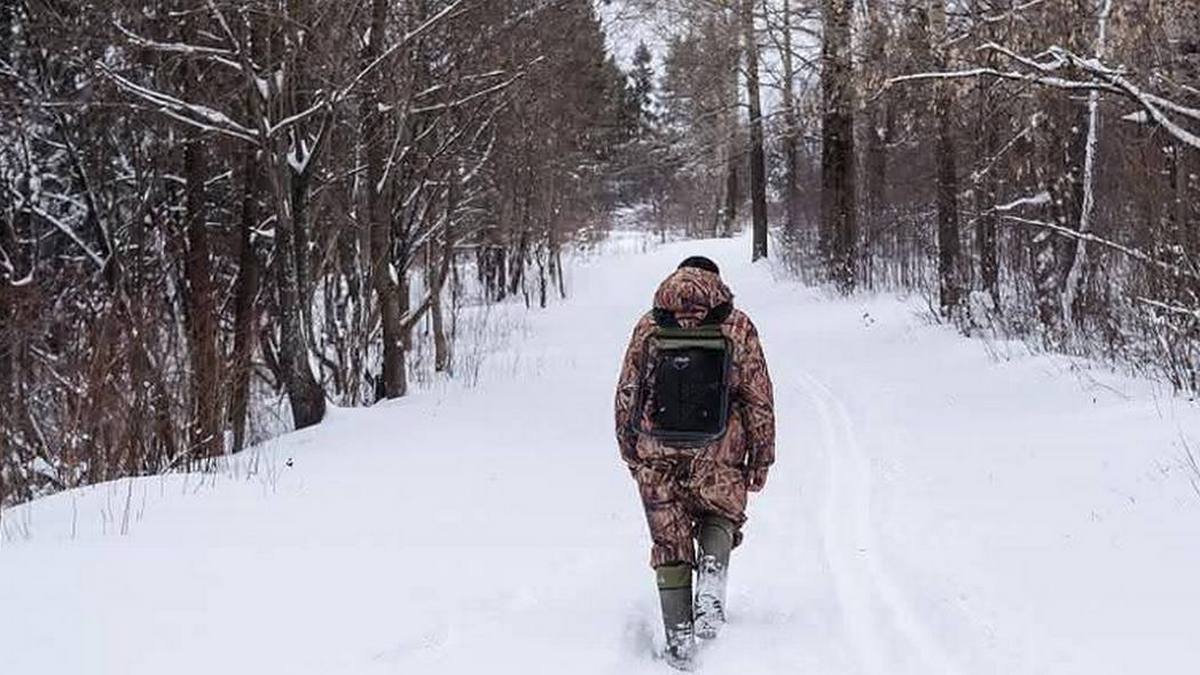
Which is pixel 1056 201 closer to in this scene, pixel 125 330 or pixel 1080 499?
pixel 1080 499

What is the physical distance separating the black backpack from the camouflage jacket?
0.06 meters

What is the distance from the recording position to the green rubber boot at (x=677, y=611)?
16.1ft

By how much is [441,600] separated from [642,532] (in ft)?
6.17

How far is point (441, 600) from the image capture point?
5.67 metres

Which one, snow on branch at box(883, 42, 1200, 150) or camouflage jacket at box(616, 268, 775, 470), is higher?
snow on branch at box(883, 42, 1200, 150)

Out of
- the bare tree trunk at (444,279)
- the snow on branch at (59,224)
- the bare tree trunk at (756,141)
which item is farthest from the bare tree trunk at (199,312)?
the bare tree trunk at (756,141)

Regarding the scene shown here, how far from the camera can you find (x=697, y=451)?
4.96 m

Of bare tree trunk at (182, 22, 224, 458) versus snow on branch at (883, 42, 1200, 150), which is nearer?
snow on branch at (883, 42, 1200, 150)

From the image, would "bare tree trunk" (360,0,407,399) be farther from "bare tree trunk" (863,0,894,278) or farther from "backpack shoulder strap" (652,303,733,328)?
"backpack shoulder strap" (652,303,733,328)

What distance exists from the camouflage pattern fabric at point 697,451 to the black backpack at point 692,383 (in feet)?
0.22

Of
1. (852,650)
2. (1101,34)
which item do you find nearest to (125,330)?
(852,650)

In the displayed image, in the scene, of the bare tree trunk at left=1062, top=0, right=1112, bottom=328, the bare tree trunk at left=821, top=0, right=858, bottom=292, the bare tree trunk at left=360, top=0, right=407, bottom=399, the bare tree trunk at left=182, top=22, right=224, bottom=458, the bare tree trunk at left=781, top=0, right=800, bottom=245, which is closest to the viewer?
the bare tree trunk at left=182, top=22, right=224, bottom=458

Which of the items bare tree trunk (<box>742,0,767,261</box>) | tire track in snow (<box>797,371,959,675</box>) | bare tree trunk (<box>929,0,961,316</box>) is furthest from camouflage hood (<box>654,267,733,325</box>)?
bare tree trunk (<box>742,0,767,261</box>)

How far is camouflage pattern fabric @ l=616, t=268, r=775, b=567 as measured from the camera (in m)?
4.97
